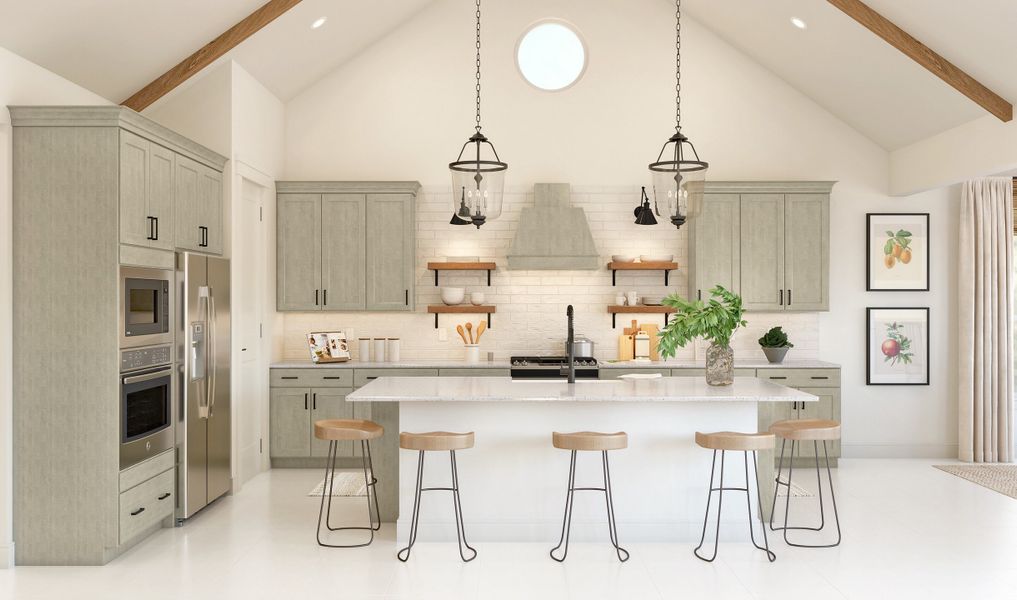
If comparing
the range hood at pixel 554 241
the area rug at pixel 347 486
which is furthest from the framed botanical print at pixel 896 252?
the area rug at pixel 347 486

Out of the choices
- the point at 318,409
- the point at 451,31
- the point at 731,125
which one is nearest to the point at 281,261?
the point at 318,409

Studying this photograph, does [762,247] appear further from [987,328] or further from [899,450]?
[899,450]

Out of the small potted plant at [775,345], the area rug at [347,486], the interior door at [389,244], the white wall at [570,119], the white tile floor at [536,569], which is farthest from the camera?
the white wall at [570,119]

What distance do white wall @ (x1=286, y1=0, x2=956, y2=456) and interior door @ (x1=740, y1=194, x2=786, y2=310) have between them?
495 mm

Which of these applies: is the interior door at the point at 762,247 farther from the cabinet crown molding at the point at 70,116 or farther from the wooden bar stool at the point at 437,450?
the cabinet crown molding at the point at 70,116

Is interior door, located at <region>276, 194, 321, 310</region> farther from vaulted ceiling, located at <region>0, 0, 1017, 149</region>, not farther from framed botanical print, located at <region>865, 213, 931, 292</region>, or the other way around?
framed botanical print, located at <region>865, 213, 931, 292</region>

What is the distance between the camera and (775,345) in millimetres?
7430

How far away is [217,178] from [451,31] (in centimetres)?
293

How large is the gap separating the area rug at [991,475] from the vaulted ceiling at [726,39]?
2953 mm

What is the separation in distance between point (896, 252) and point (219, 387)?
20.5ft

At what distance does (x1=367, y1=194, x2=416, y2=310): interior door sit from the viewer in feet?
24.7

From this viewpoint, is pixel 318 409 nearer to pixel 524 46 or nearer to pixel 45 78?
pixel 45 78

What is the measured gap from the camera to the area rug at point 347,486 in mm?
6285

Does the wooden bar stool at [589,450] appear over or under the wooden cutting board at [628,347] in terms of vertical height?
under
